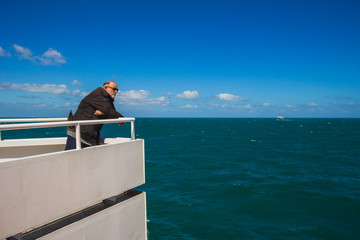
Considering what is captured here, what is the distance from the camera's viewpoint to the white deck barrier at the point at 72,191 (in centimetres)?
258

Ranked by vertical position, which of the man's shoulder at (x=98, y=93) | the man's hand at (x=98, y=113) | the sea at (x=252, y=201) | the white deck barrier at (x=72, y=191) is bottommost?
the sea at (x=252, y=201)

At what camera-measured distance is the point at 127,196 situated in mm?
4199

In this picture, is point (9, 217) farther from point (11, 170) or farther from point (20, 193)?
point (11, 170)

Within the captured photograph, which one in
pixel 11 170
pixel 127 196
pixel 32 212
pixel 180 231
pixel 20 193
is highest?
pixel 11 170

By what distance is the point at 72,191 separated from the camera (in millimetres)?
3143

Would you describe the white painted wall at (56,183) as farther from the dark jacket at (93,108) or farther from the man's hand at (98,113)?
the man's hand at (98,113)

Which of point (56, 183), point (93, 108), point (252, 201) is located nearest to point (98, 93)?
point (93, 108)

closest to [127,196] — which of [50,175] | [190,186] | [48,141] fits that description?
[50,175]

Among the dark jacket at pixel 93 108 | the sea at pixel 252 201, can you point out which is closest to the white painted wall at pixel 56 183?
the dark jacket at pixel 93 108

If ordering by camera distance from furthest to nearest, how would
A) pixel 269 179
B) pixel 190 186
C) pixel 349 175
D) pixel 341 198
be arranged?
pixel 349 175, pixel 269 179, pixel 190 186, pixel 341 198

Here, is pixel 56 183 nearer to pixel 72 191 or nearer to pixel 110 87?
pixel 72 191

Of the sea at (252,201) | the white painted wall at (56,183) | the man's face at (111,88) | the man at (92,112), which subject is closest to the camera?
the white painted wall at (56,183)

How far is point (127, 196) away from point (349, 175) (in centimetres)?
1966

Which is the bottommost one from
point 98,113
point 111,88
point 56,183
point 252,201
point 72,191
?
point 252,201
